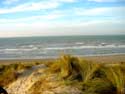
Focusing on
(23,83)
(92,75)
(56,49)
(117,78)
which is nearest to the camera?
(117,78)

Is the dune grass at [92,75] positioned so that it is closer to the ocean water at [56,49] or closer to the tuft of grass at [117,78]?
the tuft of grass at [117,78]

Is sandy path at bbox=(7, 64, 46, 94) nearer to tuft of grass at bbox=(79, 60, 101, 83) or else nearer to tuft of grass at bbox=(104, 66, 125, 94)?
tuft of grass at bbox=(79, 60, 101, 83)

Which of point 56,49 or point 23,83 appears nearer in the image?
point 23,83

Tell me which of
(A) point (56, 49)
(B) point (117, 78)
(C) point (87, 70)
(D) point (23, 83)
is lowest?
(A) point (56, 49)

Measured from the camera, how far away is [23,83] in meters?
7.18

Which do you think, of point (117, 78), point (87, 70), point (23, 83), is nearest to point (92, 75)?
point (87, 70)

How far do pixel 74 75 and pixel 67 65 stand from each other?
33 cm

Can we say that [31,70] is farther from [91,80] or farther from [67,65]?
[91,80]

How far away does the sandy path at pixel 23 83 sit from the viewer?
6.97 meters

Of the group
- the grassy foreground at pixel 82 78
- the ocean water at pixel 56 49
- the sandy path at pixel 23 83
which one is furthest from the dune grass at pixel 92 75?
the ocean water at pixel 56 49

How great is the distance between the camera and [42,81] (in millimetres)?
6691

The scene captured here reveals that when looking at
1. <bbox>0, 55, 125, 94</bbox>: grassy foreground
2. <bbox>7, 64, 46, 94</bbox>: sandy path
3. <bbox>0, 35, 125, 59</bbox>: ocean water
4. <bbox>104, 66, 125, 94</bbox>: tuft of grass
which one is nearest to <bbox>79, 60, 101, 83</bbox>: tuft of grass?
<bbox>0, 55, 125, 94</bbox>: grassy foreground

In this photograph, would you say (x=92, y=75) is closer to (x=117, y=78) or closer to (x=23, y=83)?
(x=117, y=78)

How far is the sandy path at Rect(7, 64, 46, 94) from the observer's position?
6.97m
